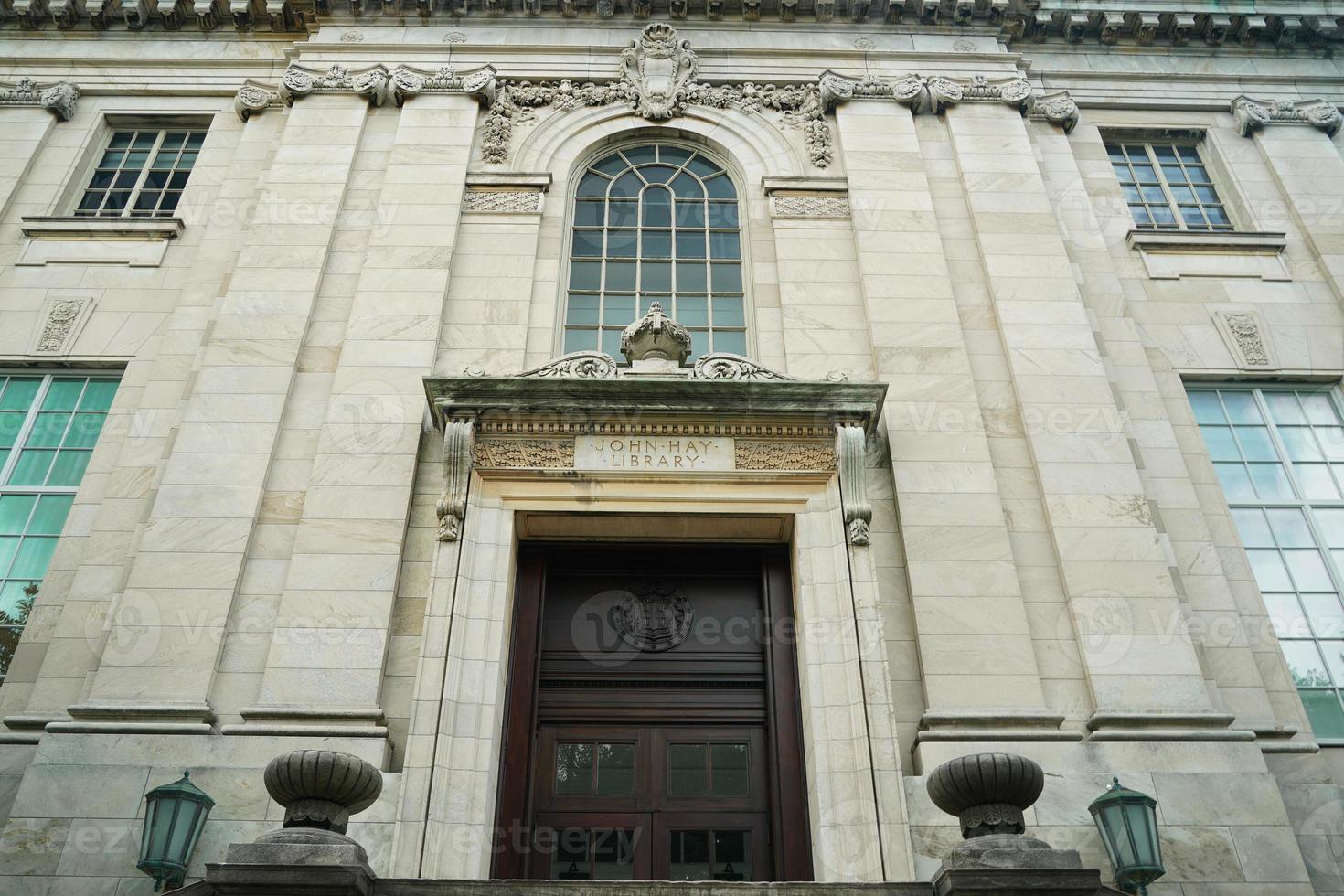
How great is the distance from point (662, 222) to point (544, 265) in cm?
190

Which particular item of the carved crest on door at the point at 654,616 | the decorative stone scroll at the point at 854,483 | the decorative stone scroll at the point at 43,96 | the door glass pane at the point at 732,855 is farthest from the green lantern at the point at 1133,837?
the decorative stone scroll at the point at 43,96

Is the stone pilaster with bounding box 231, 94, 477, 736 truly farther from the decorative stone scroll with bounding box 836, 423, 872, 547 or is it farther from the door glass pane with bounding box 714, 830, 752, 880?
the decorative stone scroll with bounding box 836, 423, 872, 547

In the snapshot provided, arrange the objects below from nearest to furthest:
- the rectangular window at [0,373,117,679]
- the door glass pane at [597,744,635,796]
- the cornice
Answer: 1. the door glass pane at [597,744,635,796]
2. the rectangular window at [0,373,117,679]
3. the cornice

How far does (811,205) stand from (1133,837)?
859cm

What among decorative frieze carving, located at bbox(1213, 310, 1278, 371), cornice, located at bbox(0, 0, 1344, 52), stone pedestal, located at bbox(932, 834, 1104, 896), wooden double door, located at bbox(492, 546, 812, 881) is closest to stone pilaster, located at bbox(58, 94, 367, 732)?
cornice, located at bbox(0, 0, 1344, 52)

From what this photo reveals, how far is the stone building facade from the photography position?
9094 mm

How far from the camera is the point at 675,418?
35.3 ft

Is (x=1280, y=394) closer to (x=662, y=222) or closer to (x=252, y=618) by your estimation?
(x=662, y=222)

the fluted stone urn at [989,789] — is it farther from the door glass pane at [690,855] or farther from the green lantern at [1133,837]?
the door glass pane at [690,855]

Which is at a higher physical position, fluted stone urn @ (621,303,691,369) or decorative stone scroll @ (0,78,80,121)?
decorative stone scroll @ (0,78,80,121)

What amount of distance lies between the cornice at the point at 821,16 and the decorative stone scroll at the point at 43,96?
145cm

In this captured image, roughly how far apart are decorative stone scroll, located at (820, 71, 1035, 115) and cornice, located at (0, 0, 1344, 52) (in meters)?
1.49

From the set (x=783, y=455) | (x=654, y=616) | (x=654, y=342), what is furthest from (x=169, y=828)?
(x=654, y=342)

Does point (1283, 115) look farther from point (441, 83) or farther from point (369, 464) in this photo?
point (369, 464)
